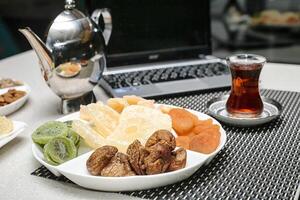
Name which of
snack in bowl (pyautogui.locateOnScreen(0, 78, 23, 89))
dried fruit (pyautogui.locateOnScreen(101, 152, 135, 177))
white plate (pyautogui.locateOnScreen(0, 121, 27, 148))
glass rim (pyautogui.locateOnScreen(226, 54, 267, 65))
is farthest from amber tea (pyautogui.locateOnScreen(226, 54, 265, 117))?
snack in bowl (pyautogui.locateOnScreen(0, 78, 23, 89))

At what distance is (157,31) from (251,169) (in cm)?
72

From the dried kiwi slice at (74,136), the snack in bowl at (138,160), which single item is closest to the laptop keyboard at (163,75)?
the dried kiwi slice at (74,136)

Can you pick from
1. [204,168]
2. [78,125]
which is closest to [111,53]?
[78,125]

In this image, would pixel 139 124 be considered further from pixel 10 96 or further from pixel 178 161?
pixel 10 96

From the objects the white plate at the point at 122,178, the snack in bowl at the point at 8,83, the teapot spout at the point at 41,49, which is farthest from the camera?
the snack in bowl at the point at 8,83

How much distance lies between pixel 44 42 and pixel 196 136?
0.42m

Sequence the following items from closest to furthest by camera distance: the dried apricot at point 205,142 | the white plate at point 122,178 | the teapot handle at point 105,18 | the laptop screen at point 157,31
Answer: the white plate at point 122,178
the dried apricot at point 205,142
the teapot handle at point 105,18
the laptop screen at point 157,31

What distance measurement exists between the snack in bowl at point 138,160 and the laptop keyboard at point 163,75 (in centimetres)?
46

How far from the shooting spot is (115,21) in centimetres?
131

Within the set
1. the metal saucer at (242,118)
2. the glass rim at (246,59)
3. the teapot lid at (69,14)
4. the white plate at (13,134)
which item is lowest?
the metal saucer at (242,118)

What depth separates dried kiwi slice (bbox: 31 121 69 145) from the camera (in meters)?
0.79

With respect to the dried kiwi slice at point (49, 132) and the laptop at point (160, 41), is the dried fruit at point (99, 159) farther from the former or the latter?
A: the laptop at point (160, 41)

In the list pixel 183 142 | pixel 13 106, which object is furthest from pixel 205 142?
pixel 13 106

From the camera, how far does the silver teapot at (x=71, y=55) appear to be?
98cm
